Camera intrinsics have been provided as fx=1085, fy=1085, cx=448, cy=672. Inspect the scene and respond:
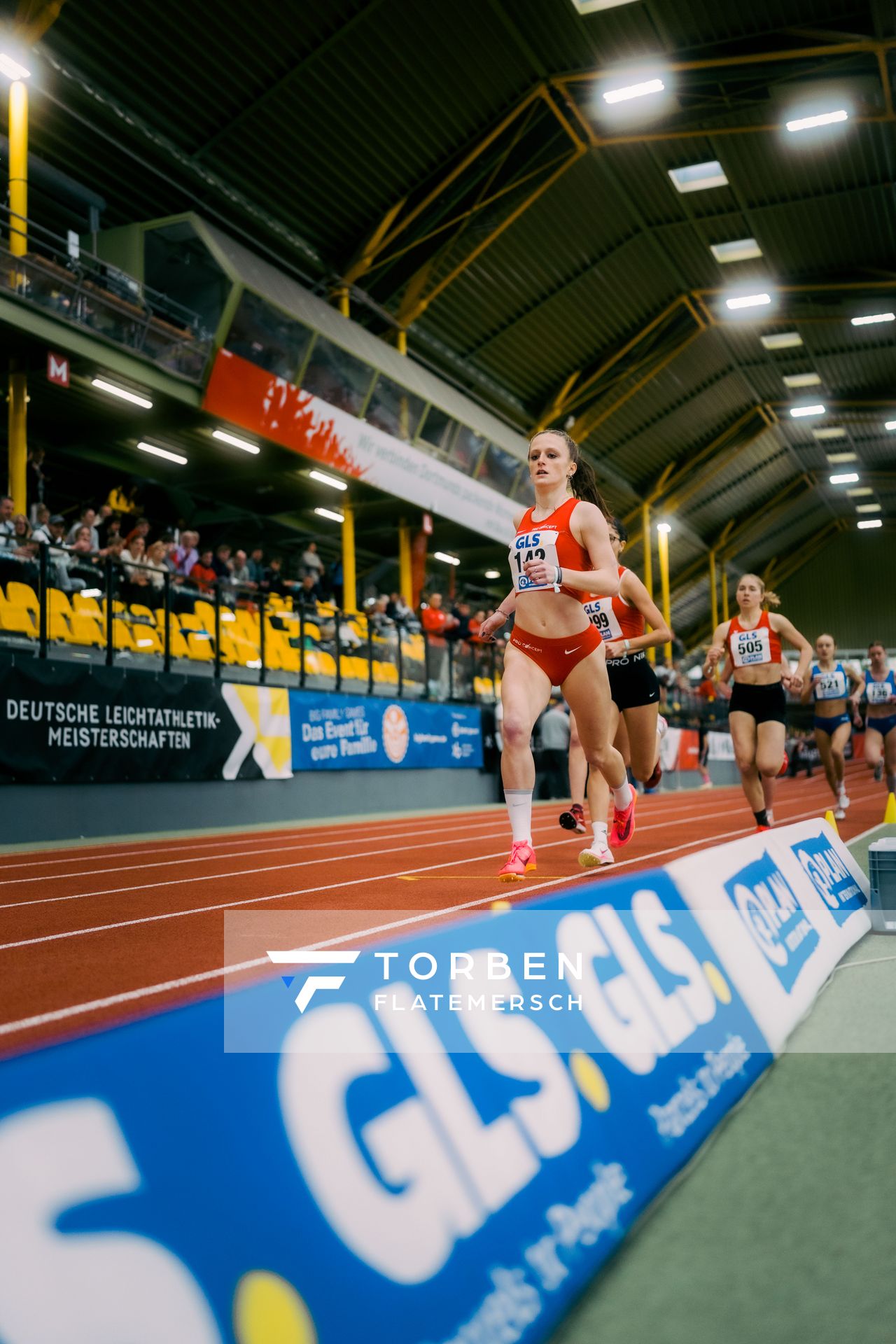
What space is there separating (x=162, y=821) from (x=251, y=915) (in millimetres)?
8487

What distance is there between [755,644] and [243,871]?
4.54 metres

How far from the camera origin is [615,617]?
7512 mm

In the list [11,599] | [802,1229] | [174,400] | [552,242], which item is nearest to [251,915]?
[802,1229]

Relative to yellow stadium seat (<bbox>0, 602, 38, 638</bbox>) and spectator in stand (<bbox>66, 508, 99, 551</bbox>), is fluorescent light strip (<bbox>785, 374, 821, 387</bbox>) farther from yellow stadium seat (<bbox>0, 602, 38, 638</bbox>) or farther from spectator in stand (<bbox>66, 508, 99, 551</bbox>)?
yellow stadium seat (<bbox>0, 602, 38, 638</bbox>)

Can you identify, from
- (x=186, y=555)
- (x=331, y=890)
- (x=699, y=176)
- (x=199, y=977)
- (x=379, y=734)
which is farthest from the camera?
(x=699, y=176)

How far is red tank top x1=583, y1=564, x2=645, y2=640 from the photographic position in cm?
739

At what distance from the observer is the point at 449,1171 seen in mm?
1868

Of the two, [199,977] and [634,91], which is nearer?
[199,977]

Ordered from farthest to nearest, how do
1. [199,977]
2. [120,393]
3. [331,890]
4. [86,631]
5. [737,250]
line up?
[737,250], [120,393], [86,631], [331,890], [199,977]

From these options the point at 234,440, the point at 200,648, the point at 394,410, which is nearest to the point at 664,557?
the point at 394,410

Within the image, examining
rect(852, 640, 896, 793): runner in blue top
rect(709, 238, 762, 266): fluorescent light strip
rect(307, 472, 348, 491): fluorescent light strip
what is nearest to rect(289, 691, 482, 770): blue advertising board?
rect(307, 472, 348, 491): fluorescent light strip

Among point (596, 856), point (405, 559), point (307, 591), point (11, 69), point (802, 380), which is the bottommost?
point (596, 856)

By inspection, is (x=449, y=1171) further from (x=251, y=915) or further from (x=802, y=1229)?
(x=251, y=915)

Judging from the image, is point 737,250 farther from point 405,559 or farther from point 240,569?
point 240,569
